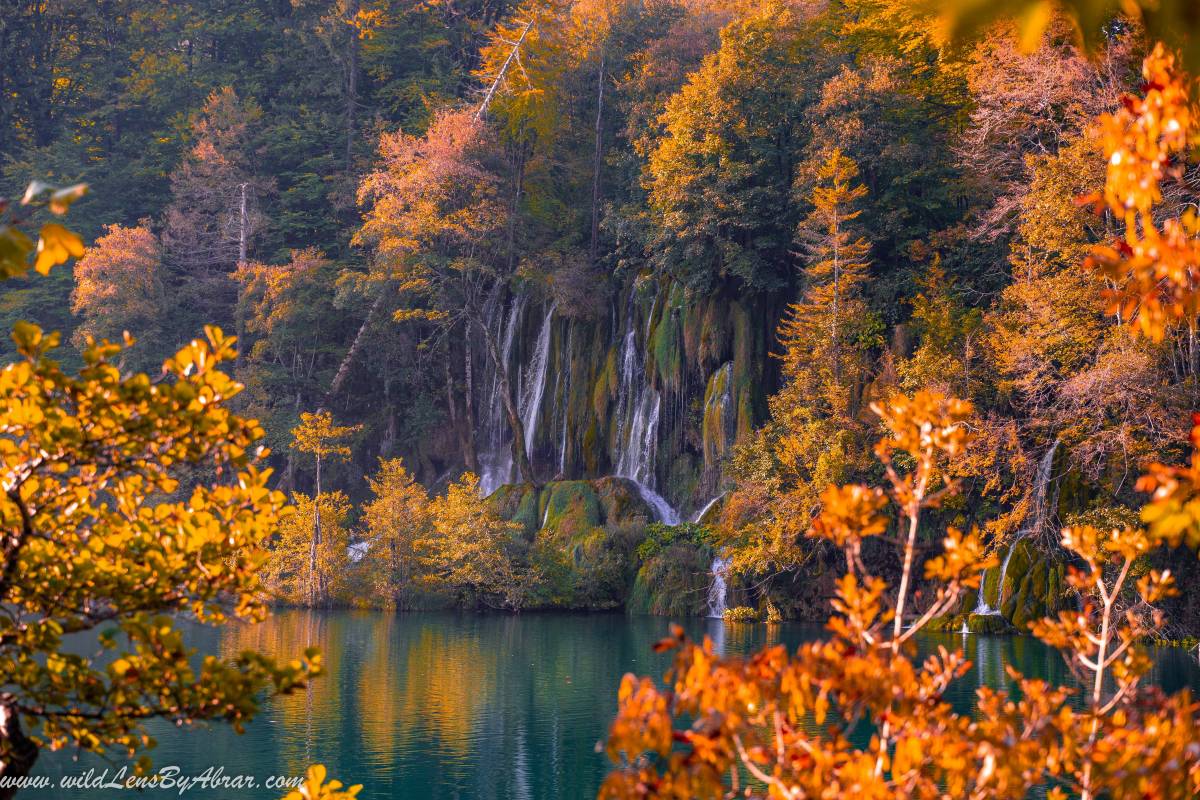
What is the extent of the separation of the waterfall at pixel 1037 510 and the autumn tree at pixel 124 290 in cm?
2596

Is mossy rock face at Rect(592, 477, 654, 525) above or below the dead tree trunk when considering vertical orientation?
below

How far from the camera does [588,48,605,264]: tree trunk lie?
124ft

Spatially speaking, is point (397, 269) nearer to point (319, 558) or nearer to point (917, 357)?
point (319, 558)

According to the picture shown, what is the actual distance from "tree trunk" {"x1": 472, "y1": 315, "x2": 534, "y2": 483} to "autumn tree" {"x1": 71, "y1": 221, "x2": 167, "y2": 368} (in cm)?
1049

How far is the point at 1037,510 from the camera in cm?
2444

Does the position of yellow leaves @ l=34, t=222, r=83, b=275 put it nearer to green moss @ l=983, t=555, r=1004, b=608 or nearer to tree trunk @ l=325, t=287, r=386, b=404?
green moss @ l=983, t=555, r=1004, b=608

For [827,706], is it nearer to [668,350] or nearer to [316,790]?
[316,790]

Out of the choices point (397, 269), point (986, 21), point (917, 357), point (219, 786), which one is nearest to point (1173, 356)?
point (917, 357)

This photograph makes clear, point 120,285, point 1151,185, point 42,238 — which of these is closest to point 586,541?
point 120,285

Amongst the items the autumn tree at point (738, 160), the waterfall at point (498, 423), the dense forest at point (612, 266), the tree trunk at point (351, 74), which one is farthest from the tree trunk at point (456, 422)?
the autumn tree at point (738, 160)

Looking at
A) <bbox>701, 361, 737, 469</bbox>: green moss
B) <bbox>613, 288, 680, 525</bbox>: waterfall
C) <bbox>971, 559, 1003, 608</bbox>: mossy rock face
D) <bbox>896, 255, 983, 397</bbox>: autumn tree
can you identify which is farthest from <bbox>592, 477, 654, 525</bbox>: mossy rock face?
<bbox>971, 559, 1003, 608</bbox>: mossy rock face

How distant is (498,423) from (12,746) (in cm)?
3508

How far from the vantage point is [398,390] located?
41.5 metres

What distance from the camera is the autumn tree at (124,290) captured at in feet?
128
